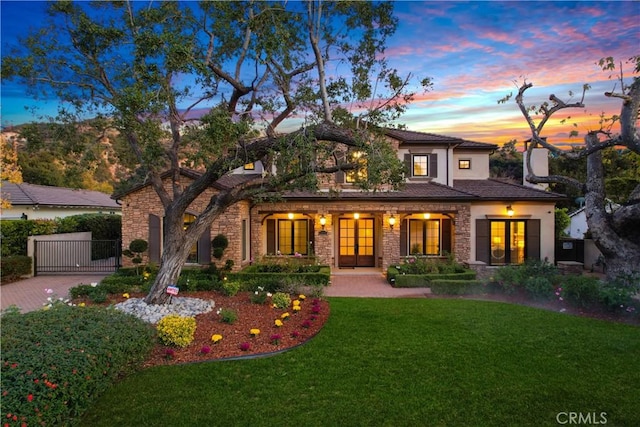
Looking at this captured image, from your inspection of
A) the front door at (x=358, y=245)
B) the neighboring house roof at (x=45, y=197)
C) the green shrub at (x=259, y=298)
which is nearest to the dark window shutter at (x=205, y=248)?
the green shrub at (x=259, y=298)

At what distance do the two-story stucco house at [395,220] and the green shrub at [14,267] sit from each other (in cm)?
422

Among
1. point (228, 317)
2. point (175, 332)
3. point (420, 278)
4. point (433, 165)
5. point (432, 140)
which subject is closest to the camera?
point (175, 332)

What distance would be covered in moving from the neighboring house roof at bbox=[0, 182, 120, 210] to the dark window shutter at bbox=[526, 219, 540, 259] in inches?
905

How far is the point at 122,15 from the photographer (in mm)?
9797

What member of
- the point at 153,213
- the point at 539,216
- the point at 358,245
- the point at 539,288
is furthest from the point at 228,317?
the point at 539,216

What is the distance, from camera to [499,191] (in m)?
17.2

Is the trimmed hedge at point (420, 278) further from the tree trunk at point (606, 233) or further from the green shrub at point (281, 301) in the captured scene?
the green shrub at point (281, 301)

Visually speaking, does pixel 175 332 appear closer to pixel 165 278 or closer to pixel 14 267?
pixel 165 278

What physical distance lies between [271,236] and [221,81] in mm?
9527

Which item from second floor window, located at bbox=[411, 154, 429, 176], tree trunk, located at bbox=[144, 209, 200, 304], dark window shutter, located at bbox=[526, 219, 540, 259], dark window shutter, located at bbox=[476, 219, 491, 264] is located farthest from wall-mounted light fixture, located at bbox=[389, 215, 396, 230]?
tree trunk, located at bbox=[144, 209, 200, 304]

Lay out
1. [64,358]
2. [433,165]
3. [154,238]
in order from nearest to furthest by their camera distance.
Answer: [64,358], [154,238], [433,165]

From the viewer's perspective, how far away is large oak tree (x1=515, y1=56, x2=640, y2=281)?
10250 millimetres

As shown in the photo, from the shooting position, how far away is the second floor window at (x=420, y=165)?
59.5 feet

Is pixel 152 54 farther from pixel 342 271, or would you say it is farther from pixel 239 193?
pixel 342 271
